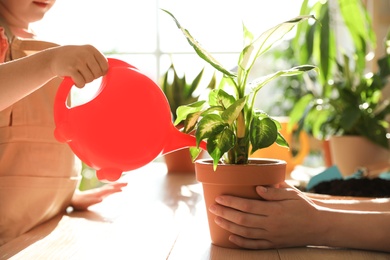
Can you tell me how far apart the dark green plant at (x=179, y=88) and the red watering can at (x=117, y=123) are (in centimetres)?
96

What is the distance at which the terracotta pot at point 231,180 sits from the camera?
2.22ft

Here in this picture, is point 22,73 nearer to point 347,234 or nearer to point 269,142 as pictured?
point 269,142

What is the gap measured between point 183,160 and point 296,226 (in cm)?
92

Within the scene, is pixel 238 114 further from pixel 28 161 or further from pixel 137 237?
pixel 28 161

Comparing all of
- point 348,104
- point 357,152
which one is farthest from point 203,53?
point 348,104

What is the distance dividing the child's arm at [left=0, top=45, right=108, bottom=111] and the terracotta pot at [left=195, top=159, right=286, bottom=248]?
0.18m

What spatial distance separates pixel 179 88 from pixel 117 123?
1009 mm

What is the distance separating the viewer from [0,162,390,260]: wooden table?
26.4 inches

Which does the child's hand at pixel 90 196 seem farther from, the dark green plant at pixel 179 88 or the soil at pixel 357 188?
the dark green plant at pixel 179 88

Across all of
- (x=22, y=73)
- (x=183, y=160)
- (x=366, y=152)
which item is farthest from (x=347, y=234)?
(x=366, y=152)

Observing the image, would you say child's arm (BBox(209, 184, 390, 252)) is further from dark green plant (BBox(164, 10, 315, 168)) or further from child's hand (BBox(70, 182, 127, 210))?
child's hand (BBox(70, 182, 127, 210))

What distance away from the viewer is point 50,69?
70 centimetres

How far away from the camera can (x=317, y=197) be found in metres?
0.90

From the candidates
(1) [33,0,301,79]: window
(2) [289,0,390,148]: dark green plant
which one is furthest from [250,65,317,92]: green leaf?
(1) [33,0,301,79]: window
